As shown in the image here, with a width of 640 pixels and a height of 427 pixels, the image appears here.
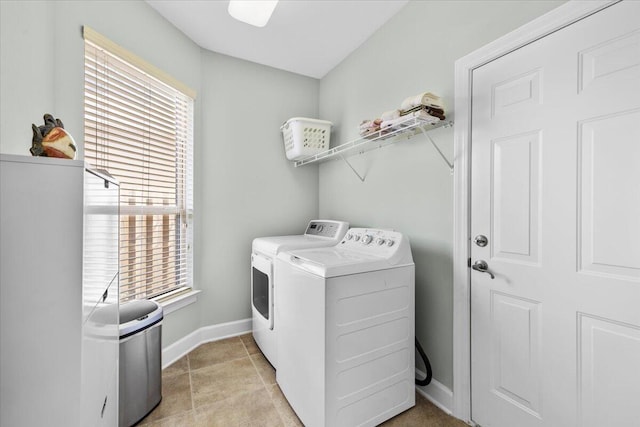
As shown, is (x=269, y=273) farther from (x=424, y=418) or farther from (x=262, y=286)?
(x=424, y=418)

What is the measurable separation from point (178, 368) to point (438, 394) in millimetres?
1866

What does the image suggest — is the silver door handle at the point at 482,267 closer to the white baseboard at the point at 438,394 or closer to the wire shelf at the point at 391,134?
the wire shelf at the point at 391,134

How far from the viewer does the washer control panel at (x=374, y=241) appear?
1606 mm

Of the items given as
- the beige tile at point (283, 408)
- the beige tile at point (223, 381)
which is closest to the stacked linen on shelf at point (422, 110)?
the beige tile at point (283, 408)

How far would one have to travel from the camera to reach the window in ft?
5.39

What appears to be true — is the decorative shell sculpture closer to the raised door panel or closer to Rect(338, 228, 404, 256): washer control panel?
Rect(338, 228, 404, 256): washer control panel

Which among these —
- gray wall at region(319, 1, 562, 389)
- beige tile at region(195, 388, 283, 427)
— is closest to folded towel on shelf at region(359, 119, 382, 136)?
gray wall at region(319, 1, 562, 389)

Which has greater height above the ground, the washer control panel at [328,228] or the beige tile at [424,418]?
the washer control panel at [328,228]

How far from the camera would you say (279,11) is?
1.96m

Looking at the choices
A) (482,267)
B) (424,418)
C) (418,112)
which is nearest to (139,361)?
(424,418)

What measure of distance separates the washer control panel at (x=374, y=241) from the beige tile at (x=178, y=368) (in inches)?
60.3

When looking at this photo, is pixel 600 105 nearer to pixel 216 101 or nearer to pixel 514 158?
pixel 514 158

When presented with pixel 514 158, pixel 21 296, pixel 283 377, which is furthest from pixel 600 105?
pixel 283 377

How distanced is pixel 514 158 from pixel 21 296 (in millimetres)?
1868
